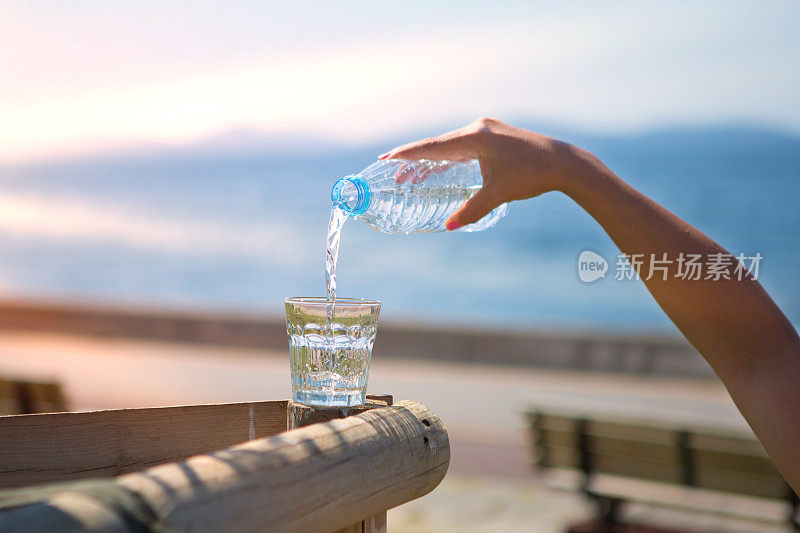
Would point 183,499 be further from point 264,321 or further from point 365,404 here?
point 264,321

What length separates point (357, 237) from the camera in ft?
120

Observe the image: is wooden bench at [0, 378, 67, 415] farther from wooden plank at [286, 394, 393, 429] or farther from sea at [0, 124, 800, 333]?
sea at [0, 124, 800, 333]

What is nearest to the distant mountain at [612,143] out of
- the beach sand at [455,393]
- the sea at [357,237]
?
the sea at [357,237]

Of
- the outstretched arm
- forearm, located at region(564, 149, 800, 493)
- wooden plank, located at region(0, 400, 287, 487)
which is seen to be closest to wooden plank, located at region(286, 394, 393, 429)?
wooden plank, located at region(0, 400, 287, 487)

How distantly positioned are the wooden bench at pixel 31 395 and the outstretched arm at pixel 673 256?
414 cm

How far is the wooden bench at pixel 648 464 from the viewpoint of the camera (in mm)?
4387

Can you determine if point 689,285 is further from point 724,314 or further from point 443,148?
point 443,148

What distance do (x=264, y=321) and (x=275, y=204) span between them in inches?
1172

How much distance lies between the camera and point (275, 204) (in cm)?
4338

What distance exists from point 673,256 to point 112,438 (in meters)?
0.98

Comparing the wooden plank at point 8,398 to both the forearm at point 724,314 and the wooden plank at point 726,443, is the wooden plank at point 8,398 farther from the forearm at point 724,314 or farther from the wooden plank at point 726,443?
the forearm at point 724,314

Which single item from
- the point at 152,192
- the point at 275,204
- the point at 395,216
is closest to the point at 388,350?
the point at 395,216

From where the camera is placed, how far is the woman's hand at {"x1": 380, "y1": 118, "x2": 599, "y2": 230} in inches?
57.7

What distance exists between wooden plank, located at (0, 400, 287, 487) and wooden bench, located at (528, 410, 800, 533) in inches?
132
